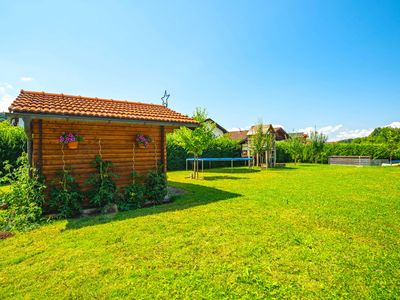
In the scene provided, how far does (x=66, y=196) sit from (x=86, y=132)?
1.92 m

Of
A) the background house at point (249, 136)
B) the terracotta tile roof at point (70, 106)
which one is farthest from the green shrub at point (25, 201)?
the background house at point (249, 136)

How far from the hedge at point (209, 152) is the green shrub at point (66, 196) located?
46.4ft

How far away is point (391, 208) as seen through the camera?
6.50 metres

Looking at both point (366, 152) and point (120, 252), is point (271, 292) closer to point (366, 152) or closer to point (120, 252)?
point (120, 252)

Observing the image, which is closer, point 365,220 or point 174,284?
point 174,284

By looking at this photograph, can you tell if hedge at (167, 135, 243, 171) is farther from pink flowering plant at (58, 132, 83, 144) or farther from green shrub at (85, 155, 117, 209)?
pink flowering plant at (58, 132, 83, 144)

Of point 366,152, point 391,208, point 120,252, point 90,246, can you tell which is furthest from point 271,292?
point 366,152

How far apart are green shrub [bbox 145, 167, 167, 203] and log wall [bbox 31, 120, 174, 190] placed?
1.21 ft

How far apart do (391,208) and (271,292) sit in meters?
6.18

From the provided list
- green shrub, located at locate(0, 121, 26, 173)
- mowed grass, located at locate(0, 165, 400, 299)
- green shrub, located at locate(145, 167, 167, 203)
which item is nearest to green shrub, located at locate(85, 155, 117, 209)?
mowed grass, located at locate(0, 165, 400, 299)

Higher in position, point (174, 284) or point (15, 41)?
point (15, 41)

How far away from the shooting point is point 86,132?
6.51 metres

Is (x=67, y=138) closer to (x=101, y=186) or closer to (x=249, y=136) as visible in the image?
(x=101, y=186)

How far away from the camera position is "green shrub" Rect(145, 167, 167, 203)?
24.1ft
